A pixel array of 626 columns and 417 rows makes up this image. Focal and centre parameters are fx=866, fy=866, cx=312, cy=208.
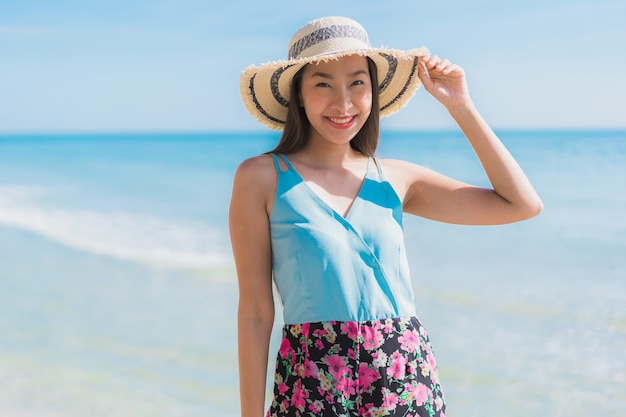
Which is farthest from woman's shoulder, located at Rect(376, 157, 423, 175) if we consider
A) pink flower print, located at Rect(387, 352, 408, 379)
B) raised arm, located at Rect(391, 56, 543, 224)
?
pink flower print, located at Rect(387, 352, 408, 379)

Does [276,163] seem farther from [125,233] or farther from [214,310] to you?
[125,233]

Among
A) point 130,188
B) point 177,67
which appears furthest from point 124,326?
point 177,67

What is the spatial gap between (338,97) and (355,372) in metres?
0.82

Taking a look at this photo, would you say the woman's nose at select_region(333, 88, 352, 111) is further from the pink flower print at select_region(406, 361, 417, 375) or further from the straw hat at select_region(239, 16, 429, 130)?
the pink flower print at select_region(406, 361, 417, 375)

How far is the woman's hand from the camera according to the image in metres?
2.79

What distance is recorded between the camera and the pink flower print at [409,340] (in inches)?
98.2

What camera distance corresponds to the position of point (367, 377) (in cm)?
244

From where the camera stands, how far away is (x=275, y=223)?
2551 mm

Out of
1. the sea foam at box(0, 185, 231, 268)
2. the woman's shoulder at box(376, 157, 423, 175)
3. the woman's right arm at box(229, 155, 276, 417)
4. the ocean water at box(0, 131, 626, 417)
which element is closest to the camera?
the woman's right arm at box(229, 155, 276, 417)

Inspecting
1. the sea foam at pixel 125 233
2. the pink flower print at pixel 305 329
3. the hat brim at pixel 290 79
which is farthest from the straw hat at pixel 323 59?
the sea foam at pixel 125 233

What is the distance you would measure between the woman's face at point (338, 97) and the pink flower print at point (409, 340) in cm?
62

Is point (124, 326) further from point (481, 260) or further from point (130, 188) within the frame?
point (130, 188)

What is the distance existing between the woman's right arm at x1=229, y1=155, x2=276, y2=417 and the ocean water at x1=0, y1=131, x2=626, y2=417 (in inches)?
22.1

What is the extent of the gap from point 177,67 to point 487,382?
42.3m
